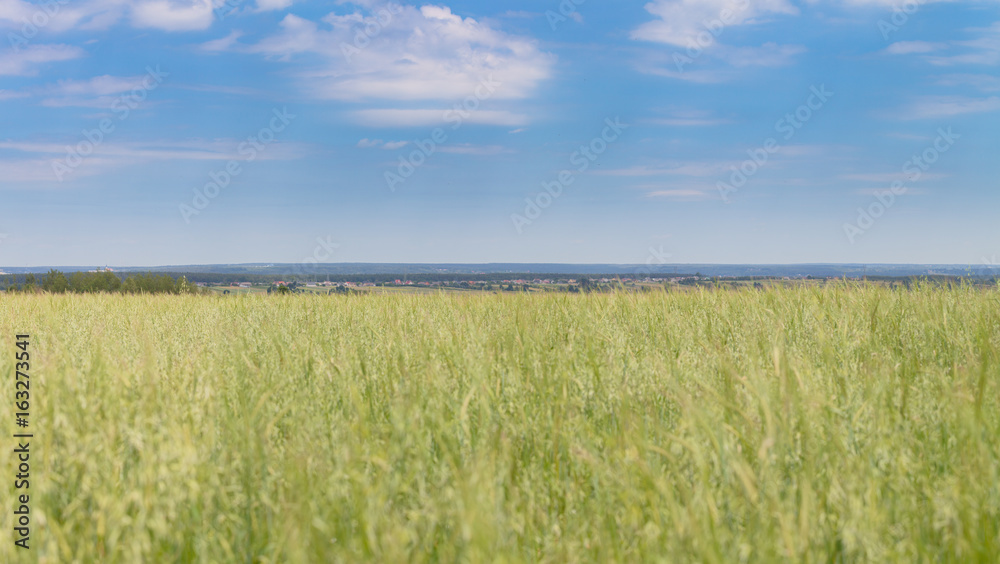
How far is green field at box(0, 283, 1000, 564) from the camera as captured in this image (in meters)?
1.75

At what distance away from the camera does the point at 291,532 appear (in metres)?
1.62

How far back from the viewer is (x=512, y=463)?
2.39 meters

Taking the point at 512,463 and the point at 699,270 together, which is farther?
the point at 699,270

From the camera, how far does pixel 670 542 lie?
1.71 m

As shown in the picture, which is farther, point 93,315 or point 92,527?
point 93,315

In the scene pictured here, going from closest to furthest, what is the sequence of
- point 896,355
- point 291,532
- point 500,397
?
1. point 291,532
2. point 500,397
3. point 896,355

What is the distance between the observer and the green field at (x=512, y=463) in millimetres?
1748

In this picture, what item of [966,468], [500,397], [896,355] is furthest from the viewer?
[896,355]

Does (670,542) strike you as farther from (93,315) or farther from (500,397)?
(93,315)

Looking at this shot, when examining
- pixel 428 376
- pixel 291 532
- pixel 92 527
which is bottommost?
pixel 92 527

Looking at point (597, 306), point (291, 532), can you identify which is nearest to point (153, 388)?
point (291, 532)

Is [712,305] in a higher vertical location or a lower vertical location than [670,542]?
higher

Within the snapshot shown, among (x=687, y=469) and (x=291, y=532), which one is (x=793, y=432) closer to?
(x=687, y=469)

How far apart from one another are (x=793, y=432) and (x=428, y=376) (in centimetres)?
165
